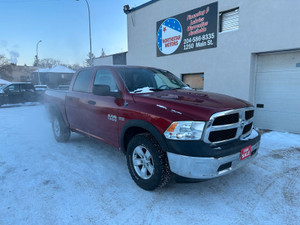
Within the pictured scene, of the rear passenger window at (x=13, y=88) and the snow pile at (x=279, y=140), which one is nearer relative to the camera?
the snow pile at (x=279, y=140)

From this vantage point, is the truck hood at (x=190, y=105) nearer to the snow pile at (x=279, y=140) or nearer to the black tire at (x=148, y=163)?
the black tire at (x=148, y=163)

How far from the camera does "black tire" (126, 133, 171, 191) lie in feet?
8.63

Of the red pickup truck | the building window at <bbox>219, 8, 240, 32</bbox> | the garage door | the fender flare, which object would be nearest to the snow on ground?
the red pickup truck

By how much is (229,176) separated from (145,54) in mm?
8428

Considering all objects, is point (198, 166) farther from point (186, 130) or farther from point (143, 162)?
point (143, 162)

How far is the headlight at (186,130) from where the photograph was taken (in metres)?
2.35

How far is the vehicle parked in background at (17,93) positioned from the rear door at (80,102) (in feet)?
40.4

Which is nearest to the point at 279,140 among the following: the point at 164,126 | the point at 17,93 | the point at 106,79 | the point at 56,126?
the point at 164,126

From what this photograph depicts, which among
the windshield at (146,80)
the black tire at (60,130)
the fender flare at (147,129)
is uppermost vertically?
the windshield at (146,80)

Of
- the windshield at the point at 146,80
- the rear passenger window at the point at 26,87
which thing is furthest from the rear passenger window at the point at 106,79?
the rear passenger window at the point at 26,87

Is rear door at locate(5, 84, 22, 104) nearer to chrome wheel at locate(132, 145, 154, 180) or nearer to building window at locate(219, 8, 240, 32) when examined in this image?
building window at locate(219, 8, 240, 32)

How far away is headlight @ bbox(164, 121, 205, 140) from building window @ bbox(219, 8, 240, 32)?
5850 mm

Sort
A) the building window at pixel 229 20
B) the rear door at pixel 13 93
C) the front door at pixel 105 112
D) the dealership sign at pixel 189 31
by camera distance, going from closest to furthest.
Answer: the front door at pixel 105 112
the building window at pixel 229 20
the dealership sign at pixel 189 31
the rear door at pixel 13 93

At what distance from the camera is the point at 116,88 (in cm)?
338
